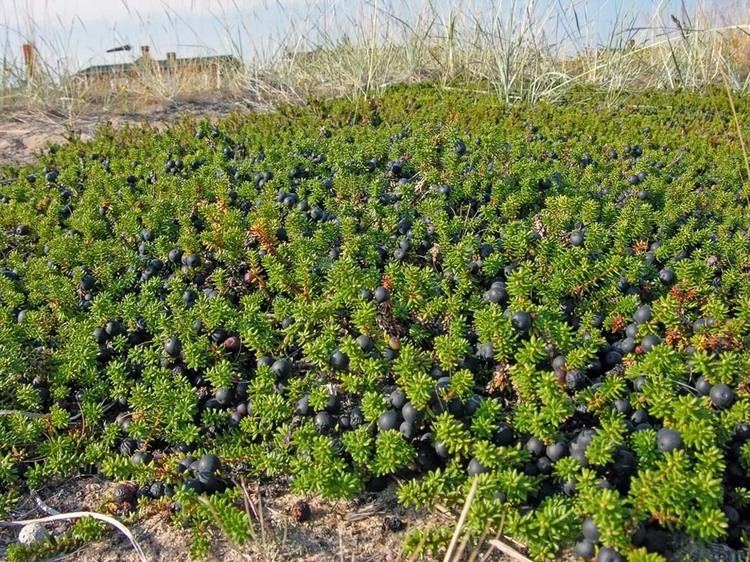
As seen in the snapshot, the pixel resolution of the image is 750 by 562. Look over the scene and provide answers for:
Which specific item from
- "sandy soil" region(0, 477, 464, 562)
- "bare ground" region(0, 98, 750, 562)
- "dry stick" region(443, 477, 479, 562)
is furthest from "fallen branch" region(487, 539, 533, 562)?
"sandy soil" region(0, 477, 464, 562)

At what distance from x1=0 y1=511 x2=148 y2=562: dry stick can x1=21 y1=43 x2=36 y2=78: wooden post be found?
7.83 meters

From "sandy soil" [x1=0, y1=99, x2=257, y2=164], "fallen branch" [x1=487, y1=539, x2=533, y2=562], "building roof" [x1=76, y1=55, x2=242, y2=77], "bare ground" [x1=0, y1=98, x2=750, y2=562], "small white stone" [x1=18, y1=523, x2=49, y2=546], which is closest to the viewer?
"fallen branch" [x1=487, y1=539, x2=533, y2=562]

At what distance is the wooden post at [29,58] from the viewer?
28.6 feet

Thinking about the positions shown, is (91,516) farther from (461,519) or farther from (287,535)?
(461,519)

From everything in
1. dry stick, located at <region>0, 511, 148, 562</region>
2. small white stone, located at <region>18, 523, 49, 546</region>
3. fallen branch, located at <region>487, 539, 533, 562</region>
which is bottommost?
small white stone, located at <region>18, 523, 49, 546</region>

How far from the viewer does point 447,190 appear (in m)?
4.02

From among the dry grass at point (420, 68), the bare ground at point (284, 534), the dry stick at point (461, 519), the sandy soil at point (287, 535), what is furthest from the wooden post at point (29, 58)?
the dry stick at point (461, 519)

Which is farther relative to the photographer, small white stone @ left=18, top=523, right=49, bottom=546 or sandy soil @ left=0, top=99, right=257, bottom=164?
sandy soil @ left=0, top=99, right=257, bottom=164

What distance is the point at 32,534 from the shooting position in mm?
2404

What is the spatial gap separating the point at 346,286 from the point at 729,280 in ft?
5.86

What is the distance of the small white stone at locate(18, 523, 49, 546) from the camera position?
238cm

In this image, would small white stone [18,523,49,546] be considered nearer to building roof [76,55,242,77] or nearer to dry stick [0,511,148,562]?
dry stick [0,511,148,562]

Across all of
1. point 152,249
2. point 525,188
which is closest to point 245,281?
point 152,249

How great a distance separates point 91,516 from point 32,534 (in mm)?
245
